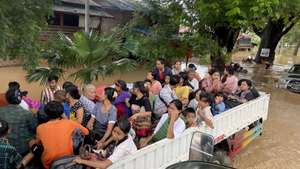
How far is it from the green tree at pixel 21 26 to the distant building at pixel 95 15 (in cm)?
1385

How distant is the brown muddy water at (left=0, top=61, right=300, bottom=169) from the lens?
759 cm

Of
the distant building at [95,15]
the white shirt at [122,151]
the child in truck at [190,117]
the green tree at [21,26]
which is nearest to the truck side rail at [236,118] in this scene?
the child in truck at [190,117]

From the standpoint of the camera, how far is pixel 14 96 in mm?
4371

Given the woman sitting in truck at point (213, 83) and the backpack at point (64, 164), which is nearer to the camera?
the backpack at point (64, 164)

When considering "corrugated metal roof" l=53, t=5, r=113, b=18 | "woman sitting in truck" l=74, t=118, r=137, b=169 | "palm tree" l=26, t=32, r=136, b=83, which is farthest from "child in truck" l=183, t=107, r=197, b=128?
"corrugated metal roof" l=53, t=5, r=113, b=18

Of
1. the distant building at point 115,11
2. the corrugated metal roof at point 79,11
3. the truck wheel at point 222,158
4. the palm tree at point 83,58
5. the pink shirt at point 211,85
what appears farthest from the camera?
the distant building at point 115,11

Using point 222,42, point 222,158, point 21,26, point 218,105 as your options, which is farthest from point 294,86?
point 21,26

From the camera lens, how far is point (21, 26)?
4.41 meters

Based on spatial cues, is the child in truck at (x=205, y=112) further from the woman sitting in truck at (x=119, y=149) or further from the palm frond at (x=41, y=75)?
the palm frond at (x=41, y=75)

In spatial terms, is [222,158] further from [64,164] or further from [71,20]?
[71,20]

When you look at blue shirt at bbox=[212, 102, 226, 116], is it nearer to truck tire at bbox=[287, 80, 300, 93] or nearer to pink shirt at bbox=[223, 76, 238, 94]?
pink shirt at bbox=[223, 76, 238, 94]

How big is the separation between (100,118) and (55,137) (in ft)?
4.82

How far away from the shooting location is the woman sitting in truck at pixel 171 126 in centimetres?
496

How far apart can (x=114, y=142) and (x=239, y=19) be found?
784 cm
